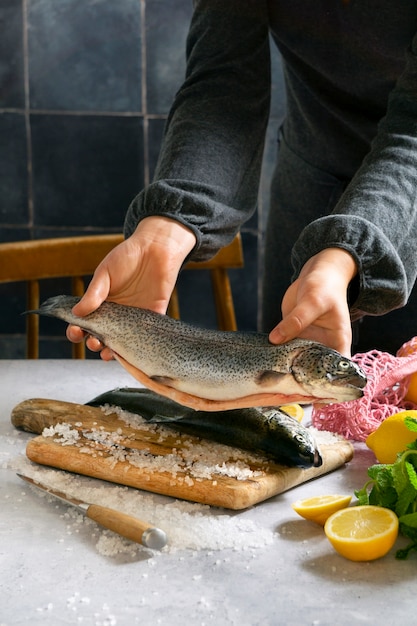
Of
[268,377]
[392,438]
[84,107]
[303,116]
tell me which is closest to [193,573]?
[268,377]

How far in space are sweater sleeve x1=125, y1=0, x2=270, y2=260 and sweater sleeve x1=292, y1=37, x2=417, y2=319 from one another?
0.94 ft

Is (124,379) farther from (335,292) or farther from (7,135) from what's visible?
(7,135)

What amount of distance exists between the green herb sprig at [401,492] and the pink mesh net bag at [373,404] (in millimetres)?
297

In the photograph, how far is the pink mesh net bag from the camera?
153 cm

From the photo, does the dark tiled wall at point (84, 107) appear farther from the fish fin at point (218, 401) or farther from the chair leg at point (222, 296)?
the fish fin at point (218, 401)

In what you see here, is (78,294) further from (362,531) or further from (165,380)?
(362,531)

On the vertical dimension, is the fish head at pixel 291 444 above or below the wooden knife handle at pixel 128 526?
above

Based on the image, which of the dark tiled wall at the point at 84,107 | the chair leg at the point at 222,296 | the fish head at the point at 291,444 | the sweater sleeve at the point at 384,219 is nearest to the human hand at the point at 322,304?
the sweater sleeve at the point at 384,219

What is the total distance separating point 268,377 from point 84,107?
2.19 metres

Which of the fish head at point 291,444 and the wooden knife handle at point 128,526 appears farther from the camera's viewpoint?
the fish head at point 291,444

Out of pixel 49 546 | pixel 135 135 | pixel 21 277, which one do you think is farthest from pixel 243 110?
pixel 135 135

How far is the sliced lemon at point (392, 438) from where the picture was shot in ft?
4.45

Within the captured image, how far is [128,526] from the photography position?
3.78 ft

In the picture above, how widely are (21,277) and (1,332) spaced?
1.16 m
